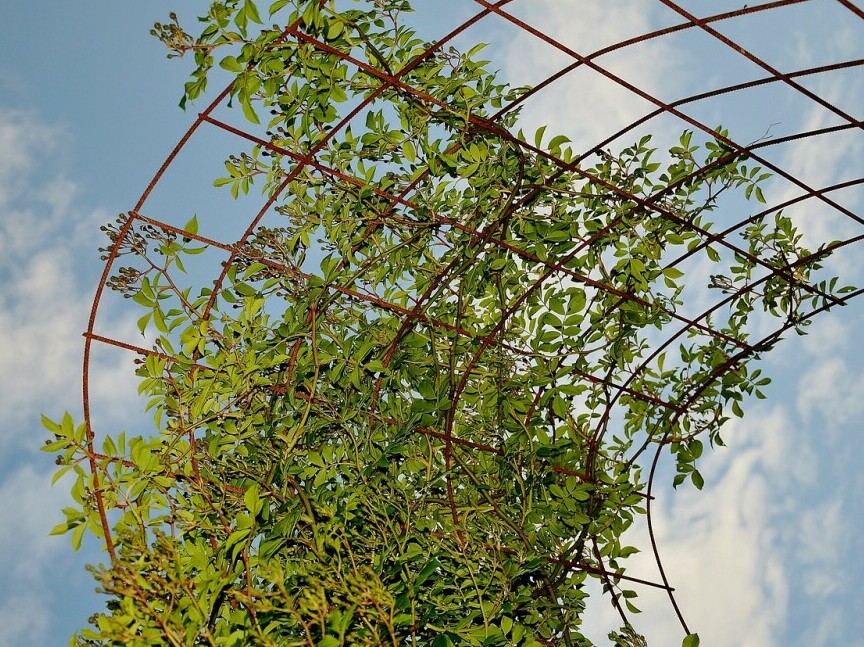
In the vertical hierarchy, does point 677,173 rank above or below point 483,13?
above

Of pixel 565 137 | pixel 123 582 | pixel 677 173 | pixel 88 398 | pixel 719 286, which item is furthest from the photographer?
pixel 719 286

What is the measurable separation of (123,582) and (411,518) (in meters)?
1.33

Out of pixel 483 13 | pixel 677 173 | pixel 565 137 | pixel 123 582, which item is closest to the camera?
pixel 123 582

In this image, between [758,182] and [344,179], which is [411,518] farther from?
[758,182]

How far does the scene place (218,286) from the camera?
179 inches

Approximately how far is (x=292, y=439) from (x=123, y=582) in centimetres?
104

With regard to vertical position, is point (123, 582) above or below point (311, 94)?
below

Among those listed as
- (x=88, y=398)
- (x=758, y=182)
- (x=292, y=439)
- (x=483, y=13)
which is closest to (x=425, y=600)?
(x=292, y=439)

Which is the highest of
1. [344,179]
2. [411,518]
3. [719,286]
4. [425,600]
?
[719,286]

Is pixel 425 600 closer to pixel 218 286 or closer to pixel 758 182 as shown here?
pixel 218 286

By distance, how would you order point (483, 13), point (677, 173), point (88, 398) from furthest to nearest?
1. point (677, 173)
2. point (88, 398)
3. point (483, 13)

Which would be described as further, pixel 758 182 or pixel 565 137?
pixel 758 182

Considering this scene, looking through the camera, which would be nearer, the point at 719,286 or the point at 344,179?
the point at 344,179

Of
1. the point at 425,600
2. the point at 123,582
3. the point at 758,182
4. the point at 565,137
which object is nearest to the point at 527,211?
the point at 565,137
